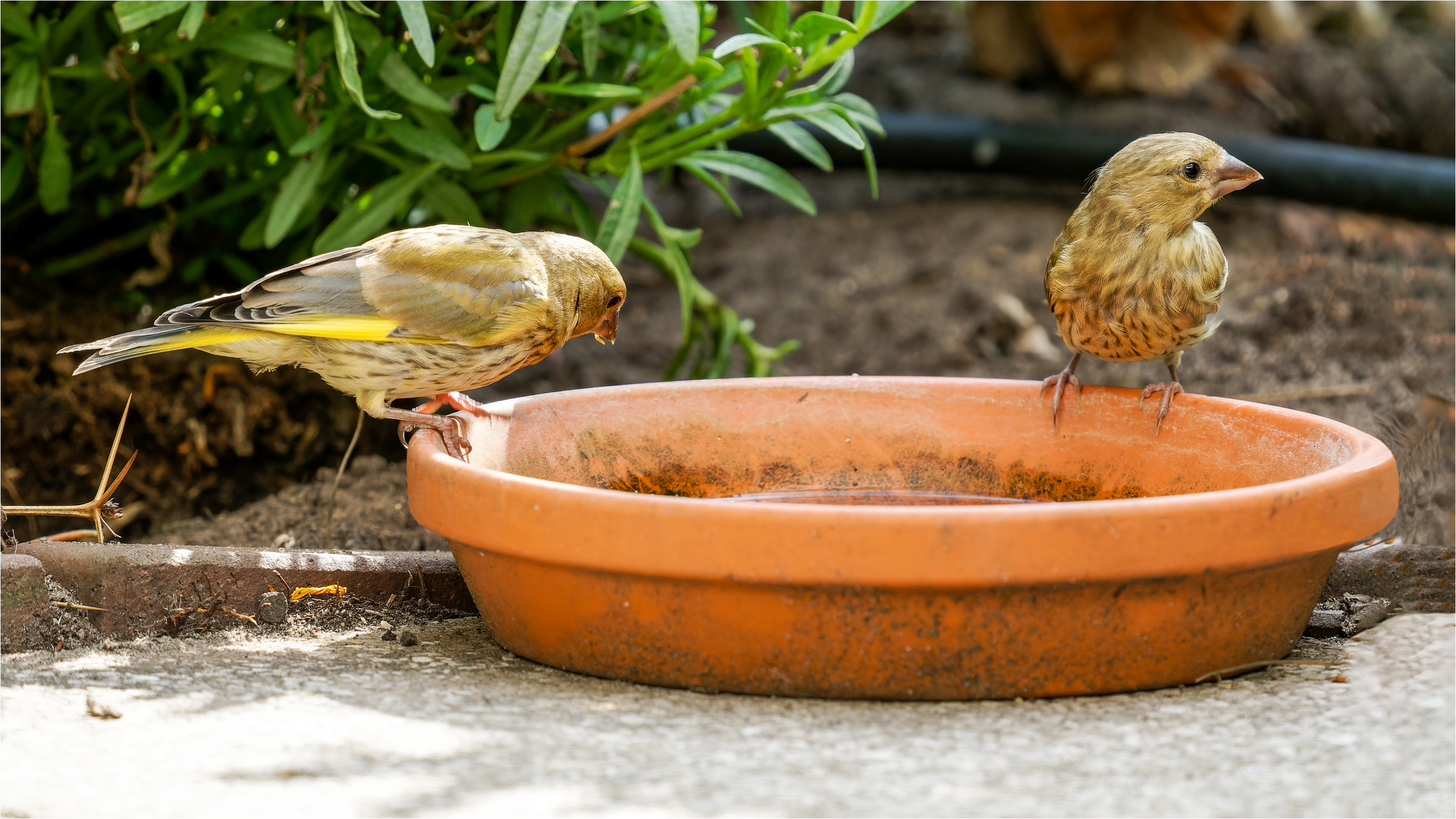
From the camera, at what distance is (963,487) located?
3248mm

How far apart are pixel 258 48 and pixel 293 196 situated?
38 cm

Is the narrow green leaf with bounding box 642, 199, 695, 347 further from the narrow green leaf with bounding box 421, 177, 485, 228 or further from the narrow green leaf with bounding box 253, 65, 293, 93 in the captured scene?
the narrow green leaf with bounding box 253, 65, 293, 93

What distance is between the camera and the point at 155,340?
9.02 ft

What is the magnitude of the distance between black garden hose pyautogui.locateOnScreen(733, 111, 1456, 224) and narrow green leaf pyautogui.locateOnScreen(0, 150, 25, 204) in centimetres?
338

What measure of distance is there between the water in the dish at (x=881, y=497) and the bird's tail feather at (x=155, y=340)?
50.9 inches

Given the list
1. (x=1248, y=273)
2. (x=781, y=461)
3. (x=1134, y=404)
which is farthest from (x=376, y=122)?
(x=1248, y=273)

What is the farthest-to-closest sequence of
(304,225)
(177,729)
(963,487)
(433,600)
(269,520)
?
(304,225) < (269,520) < (963,487) < (433,600) < (177,729)

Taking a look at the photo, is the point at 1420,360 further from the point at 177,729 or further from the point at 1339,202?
the point at 177,729

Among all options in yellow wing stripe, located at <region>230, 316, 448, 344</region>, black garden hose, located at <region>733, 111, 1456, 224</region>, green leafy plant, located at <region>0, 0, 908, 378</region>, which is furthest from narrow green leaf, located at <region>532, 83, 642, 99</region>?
black garden hose, located at <region>733, 111, 1456, 224</region>

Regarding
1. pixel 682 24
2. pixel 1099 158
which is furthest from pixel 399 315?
pixel 1099 158

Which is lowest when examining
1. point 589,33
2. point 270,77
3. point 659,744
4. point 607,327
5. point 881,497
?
point 659,744

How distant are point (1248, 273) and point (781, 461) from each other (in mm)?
3578

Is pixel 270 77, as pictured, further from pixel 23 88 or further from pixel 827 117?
pixel 827 117

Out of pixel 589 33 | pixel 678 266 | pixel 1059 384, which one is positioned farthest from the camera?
pixel 678 266
